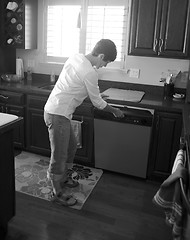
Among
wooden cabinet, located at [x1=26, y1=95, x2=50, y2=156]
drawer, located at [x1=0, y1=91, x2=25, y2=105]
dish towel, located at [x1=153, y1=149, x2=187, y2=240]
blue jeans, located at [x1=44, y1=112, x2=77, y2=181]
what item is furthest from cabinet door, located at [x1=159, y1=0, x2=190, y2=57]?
dish towel, located at [x1=153, y1=149, x2=187, y2=240]

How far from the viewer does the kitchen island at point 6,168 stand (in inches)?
68.3

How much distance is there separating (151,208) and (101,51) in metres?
1.46

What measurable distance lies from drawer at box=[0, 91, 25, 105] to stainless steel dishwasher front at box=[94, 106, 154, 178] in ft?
3.15

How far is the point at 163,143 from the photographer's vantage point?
2711 millimetres

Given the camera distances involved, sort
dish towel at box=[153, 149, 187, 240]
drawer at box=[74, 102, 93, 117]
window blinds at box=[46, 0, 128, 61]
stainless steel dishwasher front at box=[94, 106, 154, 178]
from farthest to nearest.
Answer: window blinds at box=[46, 0, 128, 61]
drawer at box=[74, 102, 93, 117]
stainless steel dishwasher front at box=[94, 106, 154, 178]
dish towel at box=[153, 149, 187, 240]

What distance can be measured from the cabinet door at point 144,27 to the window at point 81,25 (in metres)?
0.41

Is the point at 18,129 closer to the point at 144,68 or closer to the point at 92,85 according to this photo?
the point at 92,85

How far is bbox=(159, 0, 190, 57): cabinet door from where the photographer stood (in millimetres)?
2635

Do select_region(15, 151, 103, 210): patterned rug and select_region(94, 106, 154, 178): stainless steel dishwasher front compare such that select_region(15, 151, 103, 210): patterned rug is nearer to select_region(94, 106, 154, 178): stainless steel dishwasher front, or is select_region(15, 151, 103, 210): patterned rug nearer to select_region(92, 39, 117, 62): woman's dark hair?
select_region(94, 106, 154, 178): stainless steel dishwasher front

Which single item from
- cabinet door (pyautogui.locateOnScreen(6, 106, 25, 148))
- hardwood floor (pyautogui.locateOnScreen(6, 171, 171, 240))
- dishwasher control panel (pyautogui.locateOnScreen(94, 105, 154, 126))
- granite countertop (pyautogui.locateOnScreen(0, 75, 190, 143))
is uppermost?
granite countertop (pyautogui.locateOnScreen(0, 75, 190, 143))

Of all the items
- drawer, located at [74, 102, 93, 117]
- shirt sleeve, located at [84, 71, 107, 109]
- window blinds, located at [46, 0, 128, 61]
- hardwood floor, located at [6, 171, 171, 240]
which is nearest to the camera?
hardwood floor, located at [6, 171, 171, 240]

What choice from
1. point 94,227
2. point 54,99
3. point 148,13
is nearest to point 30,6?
point 148,13

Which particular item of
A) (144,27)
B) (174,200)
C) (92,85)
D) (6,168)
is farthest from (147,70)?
(174,200)

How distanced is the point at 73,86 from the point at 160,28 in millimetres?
1203
